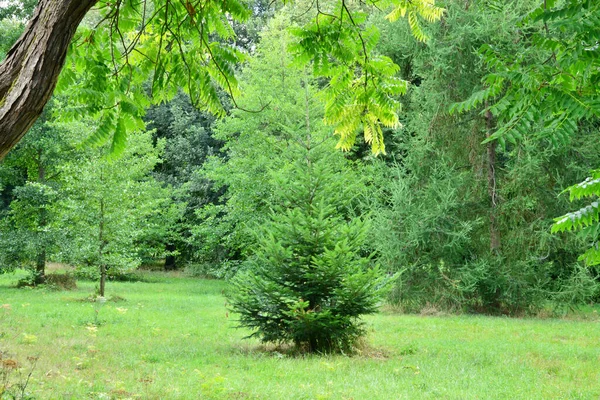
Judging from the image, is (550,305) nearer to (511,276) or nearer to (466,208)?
(511,276)

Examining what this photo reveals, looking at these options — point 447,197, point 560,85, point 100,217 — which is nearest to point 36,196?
point 100,217

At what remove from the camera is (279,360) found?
8.86m

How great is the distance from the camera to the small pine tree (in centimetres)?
892

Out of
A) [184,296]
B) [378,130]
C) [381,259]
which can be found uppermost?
[378,130]

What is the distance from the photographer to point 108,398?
559 cm

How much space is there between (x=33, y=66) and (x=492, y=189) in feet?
55.3

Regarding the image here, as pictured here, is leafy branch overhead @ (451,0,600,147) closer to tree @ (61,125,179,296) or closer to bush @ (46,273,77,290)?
tree @ (61,125,179,296)

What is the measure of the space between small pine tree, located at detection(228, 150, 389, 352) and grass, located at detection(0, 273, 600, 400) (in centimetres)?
47

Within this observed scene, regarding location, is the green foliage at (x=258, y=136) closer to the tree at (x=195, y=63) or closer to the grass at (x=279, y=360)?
the grass at (x=279, y=360)

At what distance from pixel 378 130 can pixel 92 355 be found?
7.01 m

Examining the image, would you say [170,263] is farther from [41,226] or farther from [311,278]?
[311,278]

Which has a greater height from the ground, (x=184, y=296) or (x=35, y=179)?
(x=35, y=179)

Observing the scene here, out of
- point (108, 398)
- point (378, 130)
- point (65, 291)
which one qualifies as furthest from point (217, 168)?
point (378, 130)

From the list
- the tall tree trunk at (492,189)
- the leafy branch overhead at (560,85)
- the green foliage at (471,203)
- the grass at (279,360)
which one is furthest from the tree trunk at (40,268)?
the leafy branch overhead at (560,85)
